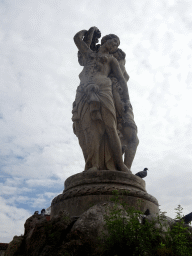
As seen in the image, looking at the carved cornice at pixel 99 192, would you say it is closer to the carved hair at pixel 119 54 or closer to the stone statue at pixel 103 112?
the stone statue at pixel 103 112

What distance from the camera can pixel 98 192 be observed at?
15.9 ft

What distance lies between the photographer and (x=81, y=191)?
4945 mm

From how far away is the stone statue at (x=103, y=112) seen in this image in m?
5.95

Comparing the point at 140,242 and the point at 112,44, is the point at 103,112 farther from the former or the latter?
the point at 140,242

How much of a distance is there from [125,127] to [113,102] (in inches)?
28.6

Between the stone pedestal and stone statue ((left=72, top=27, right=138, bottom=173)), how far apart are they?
453 millimetres

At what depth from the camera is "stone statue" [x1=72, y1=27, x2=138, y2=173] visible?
234 inches

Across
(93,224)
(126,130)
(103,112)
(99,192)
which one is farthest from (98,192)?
(126,130)

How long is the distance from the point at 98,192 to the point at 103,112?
195cm

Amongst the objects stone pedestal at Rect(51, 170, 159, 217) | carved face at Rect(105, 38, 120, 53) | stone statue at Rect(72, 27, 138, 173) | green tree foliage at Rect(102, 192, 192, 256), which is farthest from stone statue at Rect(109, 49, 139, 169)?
green tree foliage at Rect(102, 192, 192, 256)

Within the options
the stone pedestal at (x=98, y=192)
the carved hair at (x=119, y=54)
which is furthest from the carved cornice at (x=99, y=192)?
the carved hair at (x=119, y=54)

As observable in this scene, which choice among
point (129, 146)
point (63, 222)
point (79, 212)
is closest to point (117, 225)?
point (63, 222)

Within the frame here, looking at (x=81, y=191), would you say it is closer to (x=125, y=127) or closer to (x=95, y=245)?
(x=95, y=245)

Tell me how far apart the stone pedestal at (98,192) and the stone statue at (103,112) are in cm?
45
